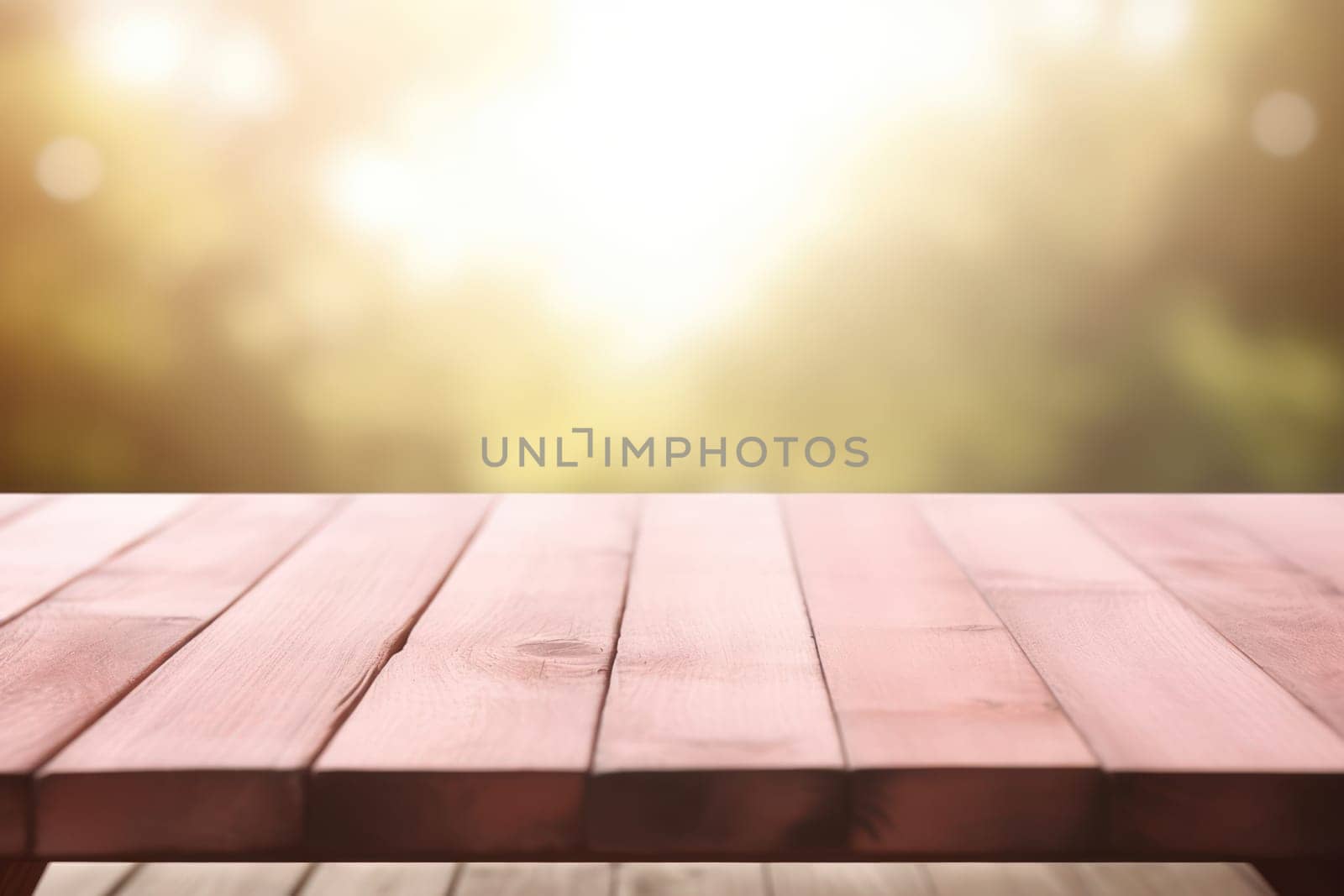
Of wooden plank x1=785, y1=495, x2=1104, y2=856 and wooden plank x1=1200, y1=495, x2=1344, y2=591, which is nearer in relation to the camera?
wooden plank x1=785, y1=495, x2=1104, y2=856

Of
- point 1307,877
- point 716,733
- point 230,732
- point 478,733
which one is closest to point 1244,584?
point 1307,877

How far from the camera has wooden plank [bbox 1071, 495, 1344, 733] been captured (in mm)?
751

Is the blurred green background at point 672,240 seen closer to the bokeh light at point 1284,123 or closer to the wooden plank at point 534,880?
the bokeh light at point 1284,123

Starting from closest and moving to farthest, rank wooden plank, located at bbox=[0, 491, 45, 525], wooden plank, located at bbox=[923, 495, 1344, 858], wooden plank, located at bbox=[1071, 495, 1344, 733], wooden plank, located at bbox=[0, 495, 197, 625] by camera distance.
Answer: wooden plank, located at bbox=[923, 495, 1344, 858] → wooden plank, located at bbox=[1071, 495, 1344, 733] → wooden plank, located at bbox=[0, 495, 197, 625] → wooden plank, located at bbox=[0, 491, 45, 525]

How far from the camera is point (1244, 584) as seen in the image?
3.14 ft

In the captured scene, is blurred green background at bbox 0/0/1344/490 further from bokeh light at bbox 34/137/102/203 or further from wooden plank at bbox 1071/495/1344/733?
wooden plank at bbox 1071/495/1344/733

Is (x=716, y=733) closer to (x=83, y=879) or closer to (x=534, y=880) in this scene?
(x=534, y=880)

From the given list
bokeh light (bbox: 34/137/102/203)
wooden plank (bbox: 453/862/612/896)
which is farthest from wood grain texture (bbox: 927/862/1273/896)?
bokeh light (bbox: 34/137/102/203)

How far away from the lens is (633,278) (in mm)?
1741

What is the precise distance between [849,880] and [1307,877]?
1.94 ft

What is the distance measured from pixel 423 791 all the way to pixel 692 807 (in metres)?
0.14

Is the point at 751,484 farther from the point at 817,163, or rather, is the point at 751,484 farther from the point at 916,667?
the point at 916,667

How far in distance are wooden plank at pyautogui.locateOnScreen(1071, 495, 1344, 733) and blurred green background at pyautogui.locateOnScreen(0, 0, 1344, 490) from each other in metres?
0.52

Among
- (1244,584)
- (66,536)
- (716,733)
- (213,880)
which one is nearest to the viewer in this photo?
(716,733)
